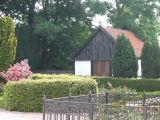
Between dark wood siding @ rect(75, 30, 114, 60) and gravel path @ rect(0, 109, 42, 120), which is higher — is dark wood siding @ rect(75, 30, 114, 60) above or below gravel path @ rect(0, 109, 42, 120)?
above

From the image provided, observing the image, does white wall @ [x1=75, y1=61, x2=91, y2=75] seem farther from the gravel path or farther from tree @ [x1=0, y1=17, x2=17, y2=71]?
the gravel path

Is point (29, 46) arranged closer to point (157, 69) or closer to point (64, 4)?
point (64, 4)

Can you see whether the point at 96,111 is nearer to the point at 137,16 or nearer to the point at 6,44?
the point at 6,44

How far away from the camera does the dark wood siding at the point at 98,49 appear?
43375 millimetres

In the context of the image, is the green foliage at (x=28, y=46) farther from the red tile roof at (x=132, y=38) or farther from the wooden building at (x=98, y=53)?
the red tile roof at (x=132, y=38)

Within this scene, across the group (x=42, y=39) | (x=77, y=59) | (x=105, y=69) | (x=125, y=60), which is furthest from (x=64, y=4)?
(x=125, y=60)

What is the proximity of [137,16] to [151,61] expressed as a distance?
15.7 meters

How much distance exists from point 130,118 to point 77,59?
113 feet

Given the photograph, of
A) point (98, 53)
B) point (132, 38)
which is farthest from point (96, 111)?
point (132, 38)

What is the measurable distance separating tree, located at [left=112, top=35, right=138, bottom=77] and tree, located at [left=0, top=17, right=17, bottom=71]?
35.2ft

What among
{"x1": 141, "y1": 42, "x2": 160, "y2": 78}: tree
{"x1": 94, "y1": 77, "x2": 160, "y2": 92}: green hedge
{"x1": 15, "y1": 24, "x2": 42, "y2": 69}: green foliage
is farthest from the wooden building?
{"x1": 94, "y1": 77, "x2": 160, "y2": 92}: green hedge

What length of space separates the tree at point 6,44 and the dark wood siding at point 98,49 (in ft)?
48.1

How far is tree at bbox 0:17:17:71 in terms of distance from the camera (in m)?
29.8

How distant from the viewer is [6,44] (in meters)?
29.8
